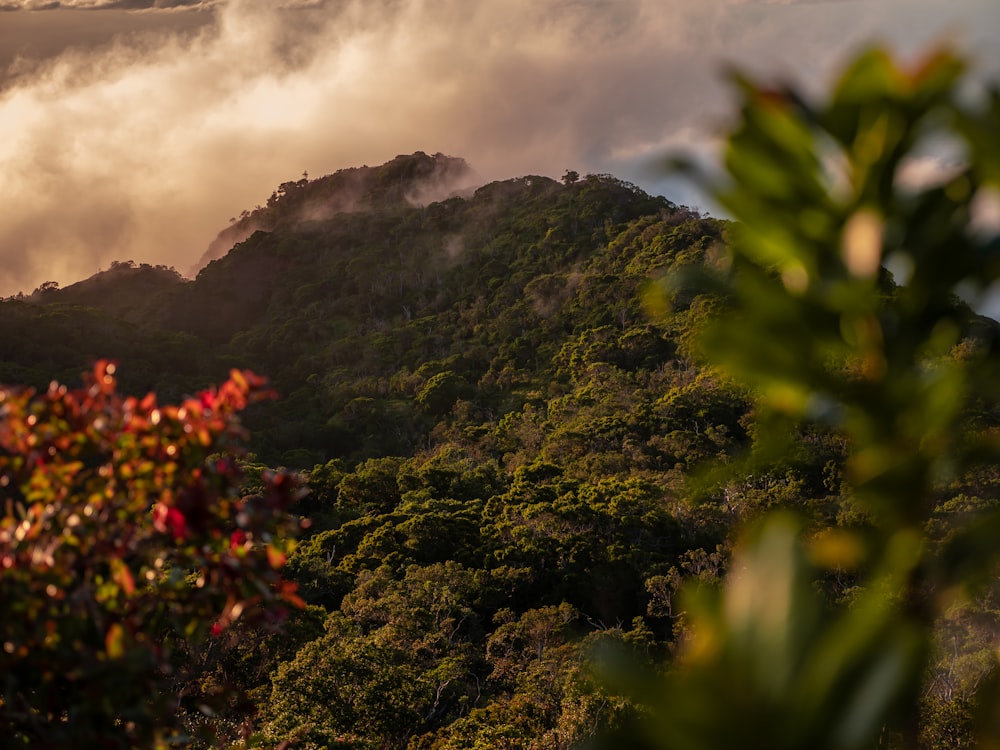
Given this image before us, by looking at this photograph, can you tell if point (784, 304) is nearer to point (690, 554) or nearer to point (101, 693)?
point (101, 693)

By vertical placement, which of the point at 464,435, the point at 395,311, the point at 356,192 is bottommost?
the point at 464,435

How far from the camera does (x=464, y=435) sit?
40.5 m

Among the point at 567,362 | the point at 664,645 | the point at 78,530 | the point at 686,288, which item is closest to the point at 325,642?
the point at 664,645

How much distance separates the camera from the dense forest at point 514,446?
617 millimetres

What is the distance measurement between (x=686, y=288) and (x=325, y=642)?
16.6 meters

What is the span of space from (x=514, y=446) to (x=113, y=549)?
3624 centimetres

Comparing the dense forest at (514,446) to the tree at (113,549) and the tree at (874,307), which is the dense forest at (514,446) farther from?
the tree at (113,549)

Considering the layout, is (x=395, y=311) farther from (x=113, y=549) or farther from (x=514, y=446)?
(x=113, y=549)

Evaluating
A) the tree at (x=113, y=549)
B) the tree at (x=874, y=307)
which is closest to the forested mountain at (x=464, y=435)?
the tree at (x=874, y=307)

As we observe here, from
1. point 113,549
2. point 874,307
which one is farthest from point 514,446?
point 874,307

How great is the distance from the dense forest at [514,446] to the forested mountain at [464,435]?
0.07 metres

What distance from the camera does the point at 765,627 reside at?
415 mm

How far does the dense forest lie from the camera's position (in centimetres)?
62

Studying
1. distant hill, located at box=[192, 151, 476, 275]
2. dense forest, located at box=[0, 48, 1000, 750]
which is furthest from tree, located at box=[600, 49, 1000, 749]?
distant hill, located at box=[192, 151, 476, 275]
